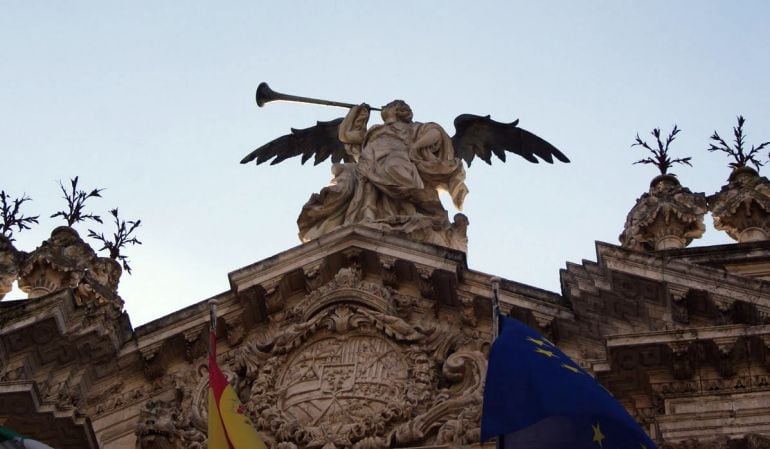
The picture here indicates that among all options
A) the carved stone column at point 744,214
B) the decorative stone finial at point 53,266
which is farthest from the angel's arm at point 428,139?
the decorative stone finial at point 53,266

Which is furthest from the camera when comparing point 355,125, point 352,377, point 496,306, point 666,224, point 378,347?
point 355,125

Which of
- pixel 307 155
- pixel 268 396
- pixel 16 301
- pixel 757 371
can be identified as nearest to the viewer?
pixel 757 371

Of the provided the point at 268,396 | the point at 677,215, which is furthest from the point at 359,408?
the point at 677,215

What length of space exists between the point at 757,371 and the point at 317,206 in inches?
220

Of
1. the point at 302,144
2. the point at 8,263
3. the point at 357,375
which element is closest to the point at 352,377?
the point at 357,375

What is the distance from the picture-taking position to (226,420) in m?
15.6

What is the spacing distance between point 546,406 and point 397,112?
7.15m

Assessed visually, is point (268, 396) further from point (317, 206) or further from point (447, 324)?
point (317, 206)

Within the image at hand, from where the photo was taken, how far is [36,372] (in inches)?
685

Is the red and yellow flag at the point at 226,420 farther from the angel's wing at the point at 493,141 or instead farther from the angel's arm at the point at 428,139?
the angel's wing at the point at 493,141

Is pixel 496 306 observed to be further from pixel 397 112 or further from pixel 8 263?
pixel 8 263

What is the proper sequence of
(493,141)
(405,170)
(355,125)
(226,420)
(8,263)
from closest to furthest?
(226,420) < (405,170) < (8,263) < (355,125) < (493,141)

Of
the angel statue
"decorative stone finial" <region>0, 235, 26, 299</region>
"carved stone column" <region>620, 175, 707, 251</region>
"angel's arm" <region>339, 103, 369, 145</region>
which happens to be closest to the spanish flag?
the angel statue

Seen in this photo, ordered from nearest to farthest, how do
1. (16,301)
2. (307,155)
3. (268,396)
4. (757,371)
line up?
(757,371) < (268,396) < (16,301) < (307,155)
